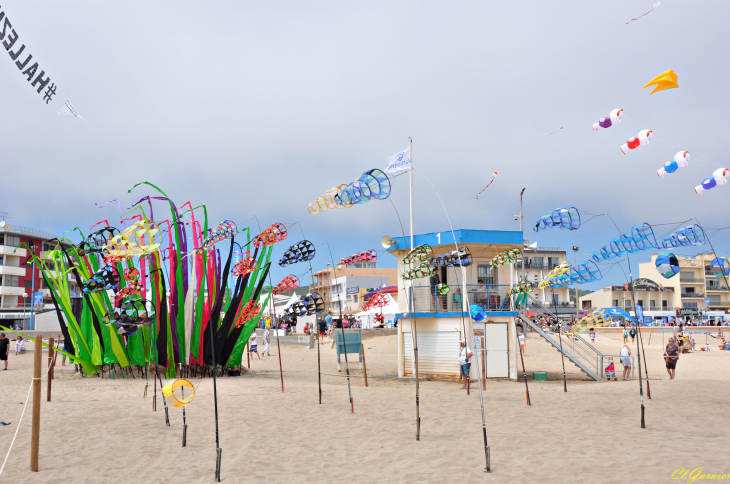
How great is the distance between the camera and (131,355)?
1820cm

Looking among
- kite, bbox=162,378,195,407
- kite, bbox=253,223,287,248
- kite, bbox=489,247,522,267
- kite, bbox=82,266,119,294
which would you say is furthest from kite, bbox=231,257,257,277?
kite, bbox=162,378,195,407

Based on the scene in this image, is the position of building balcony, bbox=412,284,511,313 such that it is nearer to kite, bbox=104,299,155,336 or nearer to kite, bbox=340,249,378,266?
kite, bbox=340,249,378,266

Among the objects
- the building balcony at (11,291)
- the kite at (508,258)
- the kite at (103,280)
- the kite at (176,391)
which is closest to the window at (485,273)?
the kite at (508,258)

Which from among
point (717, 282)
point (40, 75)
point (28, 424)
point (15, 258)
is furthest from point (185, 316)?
point (717, 282)

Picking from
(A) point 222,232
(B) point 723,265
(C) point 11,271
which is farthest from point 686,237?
(C) point 11,271

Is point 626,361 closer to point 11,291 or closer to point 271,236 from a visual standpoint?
point 271,236

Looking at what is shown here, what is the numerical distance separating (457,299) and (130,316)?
1086 cm

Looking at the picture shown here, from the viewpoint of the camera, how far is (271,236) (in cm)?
1756

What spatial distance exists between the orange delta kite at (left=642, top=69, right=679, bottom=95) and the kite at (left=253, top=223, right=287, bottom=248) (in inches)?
429

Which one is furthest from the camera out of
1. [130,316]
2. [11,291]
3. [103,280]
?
[11,291]

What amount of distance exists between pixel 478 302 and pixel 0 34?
54.7 feet

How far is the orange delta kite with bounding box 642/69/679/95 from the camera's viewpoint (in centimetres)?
960

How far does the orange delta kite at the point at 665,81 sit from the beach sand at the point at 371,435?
6.04m

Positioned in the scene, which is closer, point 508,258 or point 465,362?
point 465,362
